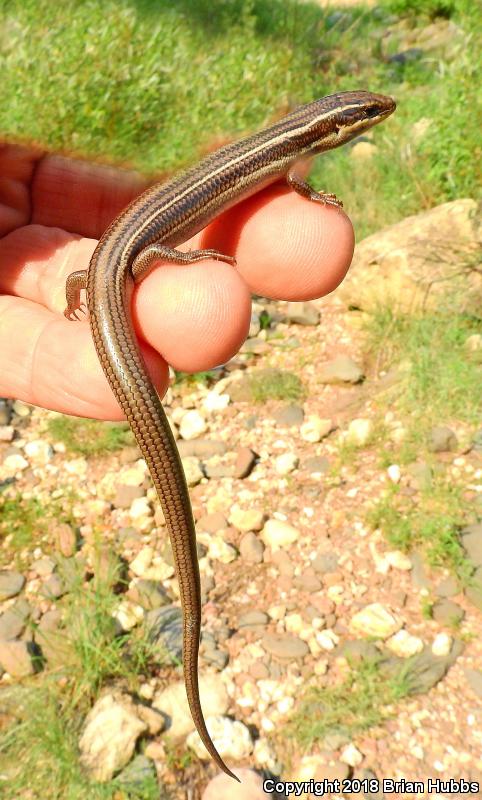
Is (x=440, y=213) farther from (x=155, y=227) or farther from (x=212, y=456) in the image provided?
(x=155, y=227)

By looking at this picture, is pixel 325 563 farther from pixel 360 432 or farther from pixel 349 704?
pixel 360 432

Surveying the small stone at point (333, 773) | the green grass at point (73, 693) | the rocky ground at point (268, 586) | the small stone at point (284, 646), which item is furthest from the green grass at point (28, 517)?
the small stone at point (333, 773)

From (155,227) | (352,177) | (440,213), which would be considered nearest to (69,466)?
(155,227)

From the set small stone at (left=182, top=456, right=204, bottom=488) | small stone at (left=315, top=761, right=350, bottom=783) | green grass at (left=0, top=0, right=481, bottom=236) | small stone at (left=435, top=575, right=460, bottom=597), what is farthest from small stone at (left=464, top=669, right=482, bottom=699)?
green grass at (left=0, top=0, right=481, bottom=236)

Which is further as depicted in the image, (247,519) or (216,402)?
(216,402)

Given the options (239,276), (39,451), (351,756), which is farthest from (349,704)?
(39,451)

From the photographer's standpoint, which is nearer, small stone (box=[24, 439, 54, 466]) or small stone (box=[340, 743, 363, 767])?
small stone (box=[340, 743, 363, 767])

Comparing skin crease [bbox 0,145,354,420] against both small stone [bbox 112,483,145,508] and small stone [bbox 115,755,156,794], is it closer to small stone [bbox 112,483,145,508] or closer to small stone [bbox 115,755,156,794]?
small stone [bbox 112,483,145,508]
